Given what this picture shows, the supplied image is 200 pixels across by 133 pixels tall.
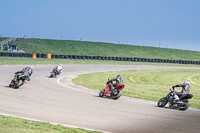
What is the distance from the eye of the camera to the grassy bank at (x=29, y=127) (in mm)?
9328

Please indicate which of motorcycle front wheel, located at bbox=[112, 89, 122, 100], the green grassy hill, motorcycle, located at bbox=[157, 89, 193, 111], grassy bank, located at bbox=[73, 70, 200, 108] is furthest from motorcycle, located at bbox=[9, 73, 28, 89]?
the green grassy hill

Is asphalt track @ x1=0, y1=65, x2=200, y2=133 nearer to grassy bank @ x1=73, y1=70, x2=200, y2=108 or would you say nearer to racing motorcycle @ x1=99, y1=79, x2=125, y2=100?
racing motorcycle @ x1=99, y1=79, x2=125, y2=100

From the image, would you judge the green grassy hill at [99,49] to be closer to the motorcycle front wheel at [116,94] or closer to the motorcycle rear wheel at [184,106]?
the motorcycle front wheel at [116,94]

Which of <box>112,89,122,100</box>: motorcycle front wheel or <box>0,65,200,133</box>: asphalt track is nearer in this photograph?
<box>0,65,200,133</box>: asphalt track

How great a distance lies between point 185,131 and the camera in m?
10.6

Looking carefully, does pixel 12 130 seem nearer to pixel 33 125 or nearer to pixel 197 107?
pixel 33 125

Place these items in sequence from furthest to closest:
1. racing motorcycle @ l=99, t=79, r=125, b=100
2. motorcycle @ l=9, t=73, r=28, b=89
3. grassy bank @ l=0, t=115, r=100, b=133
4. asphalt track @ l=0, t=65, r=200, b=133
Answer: motorcycle @ l=9, t=73, r=28, b=89, racing motorcycle @ l=99, t=79, r=125, b=100, asphalt track @ l=0, t=65, r=200, b=133, grassy bank @ l=0, t=115, r=100, b=133

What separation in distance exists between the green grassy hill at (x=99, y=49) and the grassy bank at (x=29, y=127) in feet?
271

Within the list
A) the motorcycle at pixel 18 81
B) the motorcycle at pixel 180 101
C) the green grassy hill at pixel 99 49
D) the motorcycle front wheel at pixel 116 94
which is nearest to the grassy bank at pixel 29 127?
the motorcycle at pixel 180 101

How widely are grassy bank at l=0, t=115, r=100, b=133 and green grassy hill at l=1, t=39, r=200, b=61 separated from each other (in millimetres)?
82692

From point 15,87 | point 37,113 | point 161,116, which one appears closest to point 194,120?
point 161,116

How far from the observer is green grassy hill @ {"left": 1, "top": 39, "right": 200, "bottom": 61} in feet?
317

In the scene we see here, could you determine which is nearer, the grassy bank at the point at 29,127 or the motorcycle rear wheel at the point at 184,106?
the grassy bank at the point at 29,127

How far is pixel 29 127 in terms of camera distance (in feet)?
32.1
